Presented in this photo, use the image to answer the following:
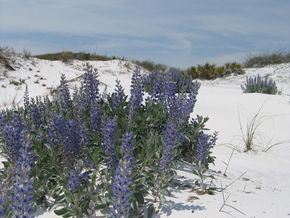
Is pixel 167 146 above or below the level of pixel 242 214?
above

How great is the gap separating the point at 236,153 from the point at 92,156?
3.31 metres

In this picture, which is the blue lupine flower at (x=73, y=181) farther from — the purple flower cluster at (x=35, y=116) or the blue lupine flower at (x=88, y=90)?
the blue lupine flower at (x=88, y=90)

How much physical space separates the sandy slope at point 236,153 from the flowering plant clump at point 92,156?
9.9 inches

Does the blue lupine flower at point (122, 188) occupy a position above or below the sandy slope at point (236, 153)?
above

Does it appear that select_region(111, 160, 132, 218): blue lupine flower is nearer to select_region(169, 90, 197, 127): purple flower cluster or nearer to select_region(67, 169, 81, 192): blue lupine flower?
select_region(67, 169, 81, 192): blue lupine flower

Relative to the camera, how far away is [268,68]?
60.4 ft

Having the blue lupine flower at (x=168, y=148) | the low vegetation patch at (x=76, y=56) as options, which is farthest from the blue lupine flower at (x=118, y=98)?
the low vegetation patch at (x=76, y=56)

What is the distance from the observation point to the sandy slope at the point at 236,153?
4.02 meters

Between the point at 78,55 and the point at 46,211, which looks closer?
the point at 46,211

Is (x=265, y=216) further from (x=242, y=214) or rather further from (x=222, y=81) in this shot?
(x=222, y=81)

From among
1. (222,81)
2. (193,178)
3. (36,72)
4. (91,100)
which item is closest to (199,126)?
(193,178)

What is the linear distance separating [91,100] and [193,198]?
1.67 m

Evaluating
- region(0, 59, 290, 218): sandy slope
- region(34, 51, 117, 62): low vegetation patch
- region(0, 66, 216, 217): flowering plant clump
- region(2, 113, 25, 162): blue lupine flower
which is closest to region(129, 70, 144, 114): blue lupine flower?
region(0, 66, 216, 217): flowering plant clump

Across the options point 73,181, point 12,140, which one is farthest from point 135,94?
point 73,181
